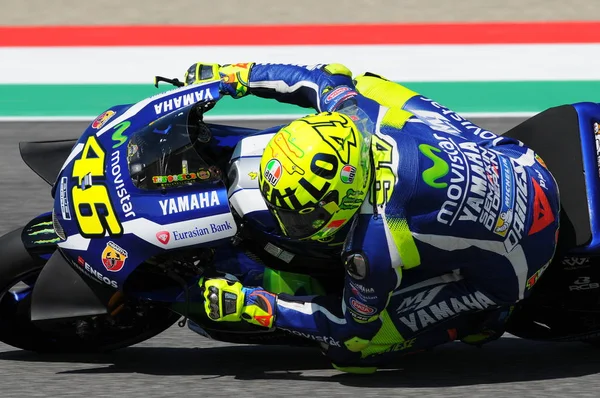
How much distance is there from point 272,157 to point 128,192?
2.11ft

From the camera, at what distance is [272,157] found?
13.0 ft

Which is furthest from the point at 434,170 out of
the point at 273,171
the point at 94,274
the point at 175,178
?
the point at 94,274

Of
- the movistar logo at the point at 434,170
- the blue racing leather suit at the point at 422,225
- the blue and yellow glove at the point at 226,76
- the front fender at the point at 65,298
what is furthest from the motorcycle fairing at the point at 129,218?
the movistar logo at the point at 434,170

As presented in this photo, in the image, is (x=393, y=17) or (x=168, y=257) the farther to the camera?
(x=393, y=17)

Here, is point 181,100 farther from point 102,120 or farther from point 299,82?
point 299,82

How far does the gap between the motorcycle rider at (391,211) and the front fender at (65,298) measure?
0.48m

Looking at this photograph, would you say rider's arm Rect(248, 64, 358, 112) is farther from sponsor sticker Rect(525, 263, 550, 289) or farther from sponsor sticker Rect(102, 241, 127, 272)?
sponsor sticker Rect(525, 263, 550, 289)

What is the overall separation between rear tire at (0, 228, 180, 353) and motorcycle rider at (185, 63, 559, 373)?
2.09 feet

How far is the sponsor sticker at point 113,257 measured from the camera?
4.28 m

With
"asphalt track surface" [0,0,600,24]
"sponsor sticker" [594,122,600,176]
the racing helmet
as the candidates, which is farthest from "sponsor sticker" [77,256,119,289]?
"asphalt track surface" [0,0,600,24]

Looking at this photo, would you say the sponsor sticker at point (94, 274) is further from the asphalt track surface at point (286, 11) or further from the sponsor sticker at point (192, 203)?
the asphalt track surface at point (286, 11)

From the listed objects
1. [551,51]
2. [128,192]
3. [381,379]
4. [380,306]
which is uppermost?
[551,51]

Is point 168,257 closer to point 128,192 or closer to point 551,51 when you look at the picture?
point 128,192

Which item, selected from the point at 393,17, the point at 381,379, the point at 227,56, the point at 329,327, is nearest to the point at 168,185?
the point at 329,327
